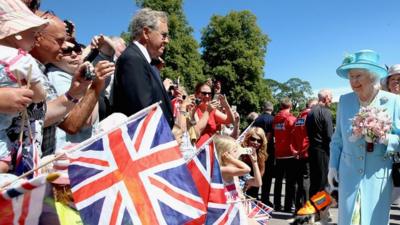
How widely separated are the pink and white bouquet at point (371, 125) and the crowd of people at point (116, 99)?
2.8 inches

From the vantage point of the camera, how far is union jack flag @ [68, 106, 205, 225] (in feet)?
6.66

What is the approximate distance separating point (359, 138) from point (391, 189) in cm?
53

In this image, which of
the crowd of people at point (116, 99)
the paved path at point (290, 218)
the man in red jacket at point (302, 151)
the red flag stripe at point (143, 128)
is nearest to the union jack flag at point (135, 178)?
the red flag stripe at point (143, 128)

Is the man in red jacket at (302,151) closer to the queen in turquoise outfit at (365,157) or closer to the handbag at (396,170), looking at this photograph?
the queen in turquoise outfit at (365,157)

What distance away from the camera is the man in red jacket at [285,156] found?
866cm

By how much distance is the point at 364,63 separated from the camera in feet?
13.8

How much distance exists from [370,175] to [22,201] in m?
3.28

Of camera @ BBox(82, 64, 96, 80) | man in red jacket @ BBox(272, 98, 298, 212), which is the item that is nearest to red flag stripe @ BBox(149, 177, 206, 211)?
camera @ BBox(82, 64, 96, 80)

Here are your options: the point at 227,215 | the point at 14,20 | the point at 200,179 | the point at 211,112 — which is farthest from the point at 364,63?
the point at 14,20

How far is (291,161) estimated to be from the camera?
882 centimetres

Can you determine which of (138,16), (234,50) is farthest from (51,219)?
(234,50)

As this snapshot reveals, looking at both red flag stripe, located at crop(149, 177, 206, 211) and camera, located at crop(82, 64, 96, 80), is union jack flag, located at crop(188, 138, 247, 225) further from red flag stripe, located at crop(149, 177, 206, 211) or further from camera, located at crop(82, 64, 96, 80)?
camera, located at crop(82, 64, 96, 80)

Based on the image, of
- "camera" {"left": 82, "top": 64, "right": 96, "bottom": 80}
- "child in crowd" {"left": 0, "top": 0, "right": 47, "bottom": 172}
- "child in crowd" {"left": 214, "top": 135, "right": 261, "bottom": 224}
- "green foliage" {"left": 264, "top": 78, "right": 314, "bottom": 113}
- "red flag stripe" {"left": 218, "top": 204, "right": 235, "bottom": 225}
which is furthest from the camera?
"green foliage" {"left": 264, "top": 78, "right": 314, "bottom": 113}

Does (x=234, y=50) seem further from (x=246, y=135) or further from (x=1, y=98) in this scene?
(x=1, y=98)
